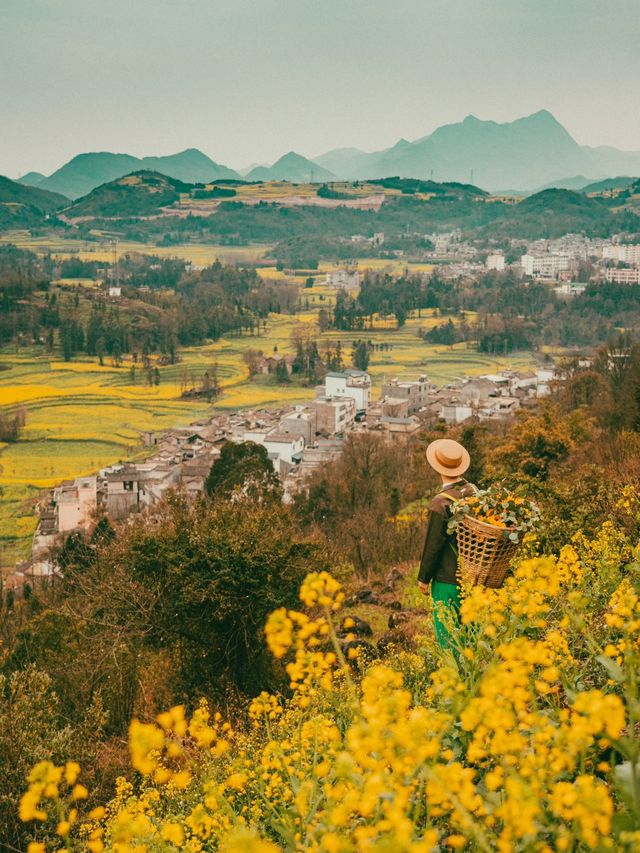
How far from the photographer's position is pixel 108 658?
9.48 m

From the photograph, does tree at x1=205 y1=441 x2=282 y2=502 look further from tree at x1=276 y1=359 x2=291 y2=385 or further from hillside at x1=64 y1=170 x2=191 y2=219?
hillside at x1=64 y1=170 x2=191 y2=219

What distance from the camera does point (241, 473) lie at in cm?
2634

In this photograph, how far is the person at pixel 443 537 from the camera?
489 centimetres

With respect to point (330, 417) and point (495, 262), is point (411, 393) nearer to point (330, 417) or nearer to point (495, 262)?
point (330, 417)

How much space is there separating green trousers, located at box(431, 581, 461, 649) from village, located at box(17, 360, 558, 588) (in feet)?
59.7

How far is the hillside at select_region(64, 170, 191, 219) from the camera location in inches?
6954

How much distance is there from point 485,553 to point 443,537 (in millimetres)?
413

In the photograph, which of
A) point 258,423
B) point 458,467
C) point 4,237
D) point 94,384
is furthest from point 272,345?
point 4,237

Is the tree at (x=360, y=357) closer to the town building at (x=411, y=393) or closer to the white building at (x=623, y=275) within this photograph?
the town building at (x=411, y=393)

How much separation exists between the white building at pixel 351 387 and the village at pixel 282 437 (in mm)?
59

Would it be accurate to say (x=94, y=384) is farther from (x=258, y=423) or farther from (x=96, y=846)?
(x=96, y=846)

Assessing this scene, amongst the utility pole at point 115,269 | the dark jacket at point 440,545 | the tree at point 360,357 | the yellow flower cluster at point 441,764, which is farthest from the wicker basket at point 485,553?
the utility pole at point 115,269

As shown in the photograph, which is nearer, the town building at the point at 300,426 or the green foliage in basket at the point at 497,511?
the green foliage in basket at the point at 497,511

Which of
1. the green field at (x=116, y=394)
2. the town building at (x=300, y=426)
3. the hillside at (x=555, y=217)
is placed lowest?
the green field at (x=116, y=394)
